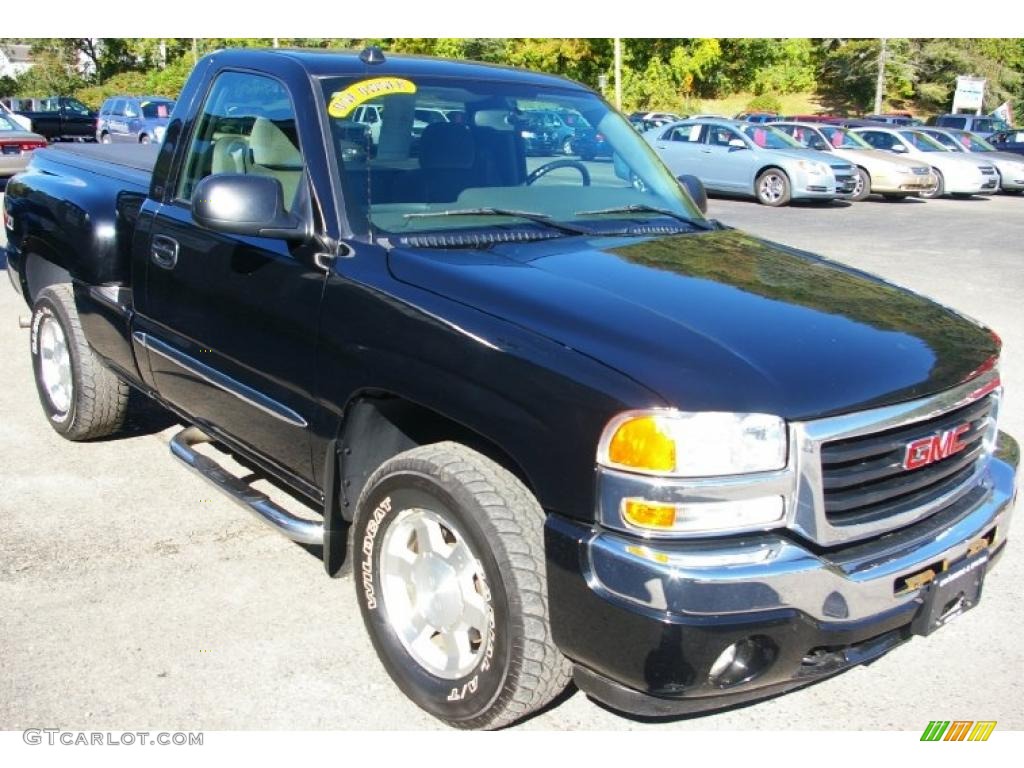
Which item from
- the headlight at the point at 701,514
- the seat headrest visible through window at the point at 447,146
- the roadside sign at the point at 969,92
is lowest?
the headlight at the point at 701,514

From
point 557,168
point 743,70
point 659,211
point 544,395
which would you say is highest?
point 743,70

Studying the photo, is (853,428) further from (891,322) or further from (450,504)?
(450,504)

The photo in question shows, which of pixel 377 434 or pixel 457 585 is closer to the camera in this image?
pixel 457 585

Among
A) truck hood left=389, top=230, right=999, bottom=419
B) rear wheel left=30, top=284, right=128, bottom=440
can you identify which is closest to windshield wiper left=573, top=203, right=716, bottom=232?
truck hood left=389, top=230, right=999, bottom=419

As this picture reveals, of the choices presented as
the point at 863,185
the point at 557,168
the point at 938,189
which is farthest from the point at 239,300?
the point at 938,189

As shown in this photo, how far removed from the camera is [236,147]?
4074 millimetres

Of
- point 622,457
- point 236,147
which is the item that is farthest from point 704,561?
point 236,147

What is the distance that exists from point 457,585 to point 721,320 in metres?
1.05

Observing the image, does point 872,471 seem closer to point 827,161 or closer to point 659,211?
point 659,211

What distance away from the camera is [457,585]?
2.99 metres

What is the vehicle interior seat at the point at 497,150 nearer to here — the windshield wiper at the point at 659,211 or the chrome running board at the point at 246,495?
the windshield wiper at the point at 659,211

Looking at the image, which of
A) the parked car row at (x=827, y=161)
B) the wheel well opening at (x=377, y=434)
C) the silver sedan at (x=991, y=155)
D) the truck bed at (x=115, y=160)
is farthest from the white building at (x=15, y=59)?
the wheel well opening at (x=377, y=434)

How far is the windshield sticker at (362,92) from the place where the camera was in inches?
141

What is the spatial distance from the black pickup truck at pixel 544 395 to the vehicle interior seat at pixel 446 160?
1 cm
